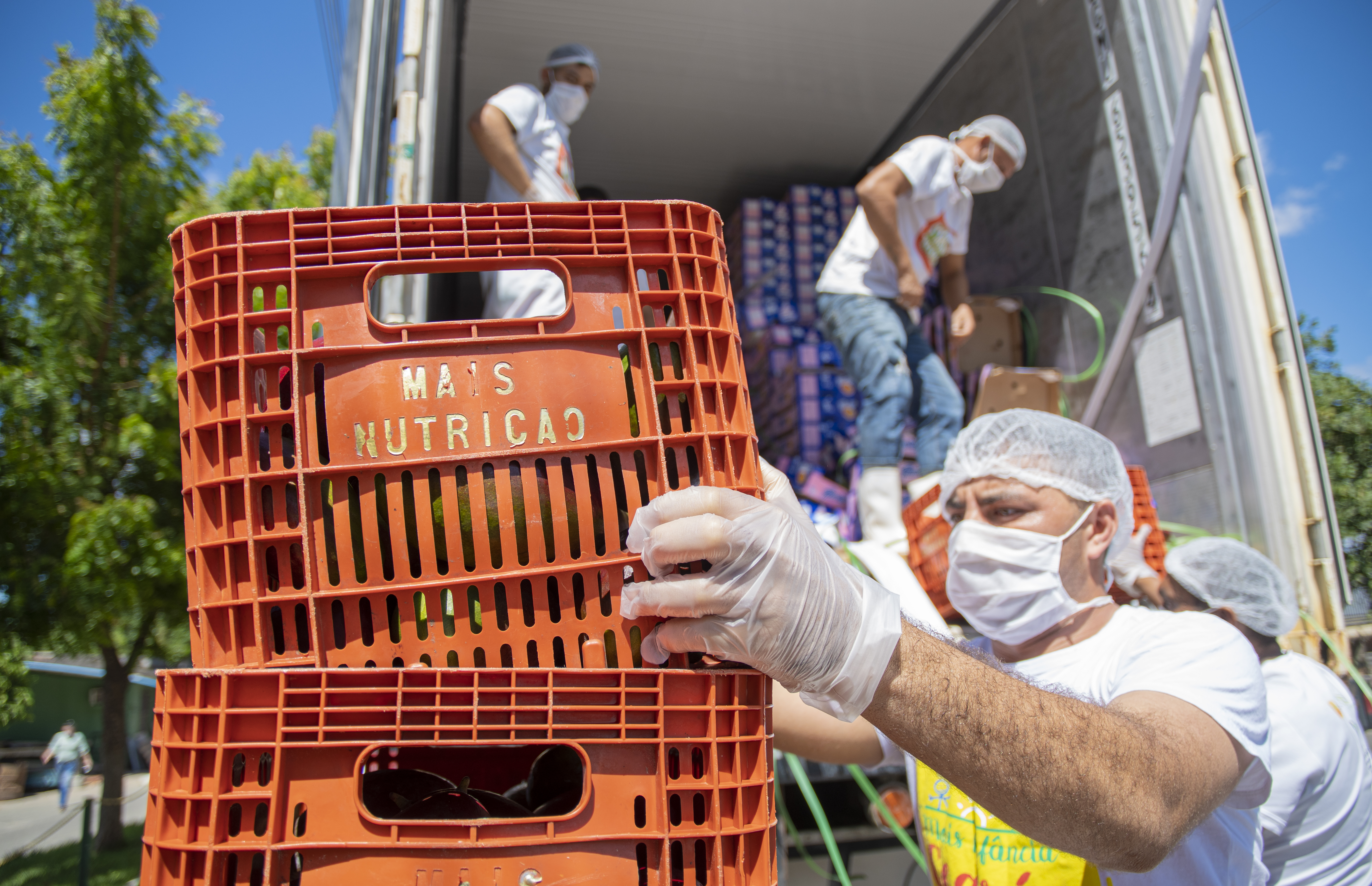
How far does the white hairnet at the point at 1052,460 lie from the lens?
2152 mm

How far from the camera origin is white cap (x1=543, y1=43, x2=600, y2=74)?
12.6 ft

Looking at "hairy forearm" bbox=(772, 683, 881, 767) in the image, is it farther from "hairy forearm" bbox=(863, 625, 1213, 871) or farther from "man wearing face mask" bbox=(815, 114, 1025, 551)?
"man wearing face mask" bbox=(815, 114, 1025, 551)

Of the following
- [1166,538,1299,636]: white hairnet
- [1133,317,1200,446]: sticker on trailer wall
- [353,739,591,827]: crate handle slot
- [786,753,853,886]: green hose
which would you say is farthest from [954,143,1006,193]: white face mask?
[353,739,591,827]: crate handle slot

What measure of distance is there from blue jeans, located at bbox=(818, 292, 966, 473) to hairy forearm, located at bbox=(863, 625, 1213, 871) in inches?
92.1

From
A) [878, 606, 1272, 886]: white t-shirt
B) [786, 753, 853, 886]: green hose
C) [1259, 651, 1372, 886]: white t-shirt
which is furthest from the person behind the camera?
[786, 753, 853, 886]: green hose

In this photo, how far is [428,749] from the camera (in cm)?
146

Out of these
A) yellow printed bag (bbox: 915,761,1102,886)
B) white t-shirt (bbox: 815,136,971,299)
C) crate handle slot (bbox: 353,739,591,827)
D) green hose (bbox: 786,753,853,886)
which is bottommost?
green hose (bbox: 786,753,853,886)

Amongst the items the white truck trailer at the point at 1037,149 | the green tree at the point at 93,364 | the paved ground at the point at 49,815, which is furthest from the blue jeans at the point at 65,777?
the white truck trailer at the point at 1037,149

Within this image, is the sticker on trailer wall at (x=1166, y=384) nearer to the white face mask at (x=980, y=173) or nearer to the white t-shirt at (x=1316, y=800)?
the white face mask at (x=980, y=173)

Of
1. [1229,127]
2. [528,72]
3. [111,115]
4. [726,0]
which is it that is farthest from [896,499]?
[111,115]

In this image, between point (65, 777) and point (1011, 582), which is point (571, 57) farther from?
point (65, 777)

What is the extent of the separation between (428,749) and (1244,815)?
1688 mm

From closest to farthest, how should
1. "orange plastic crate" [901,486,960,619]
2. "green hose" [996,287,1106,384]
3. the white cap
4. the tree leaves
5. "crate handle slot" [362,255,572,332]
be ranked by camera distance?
"crate handle slot" [362,255,572,332]
"orange plastic crate" [901,486,960,619]
the white cap
"green hose" [996,287,1106,384]
the tree leaves

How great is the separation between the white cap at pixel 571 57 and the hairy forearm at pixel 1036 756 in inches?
135
